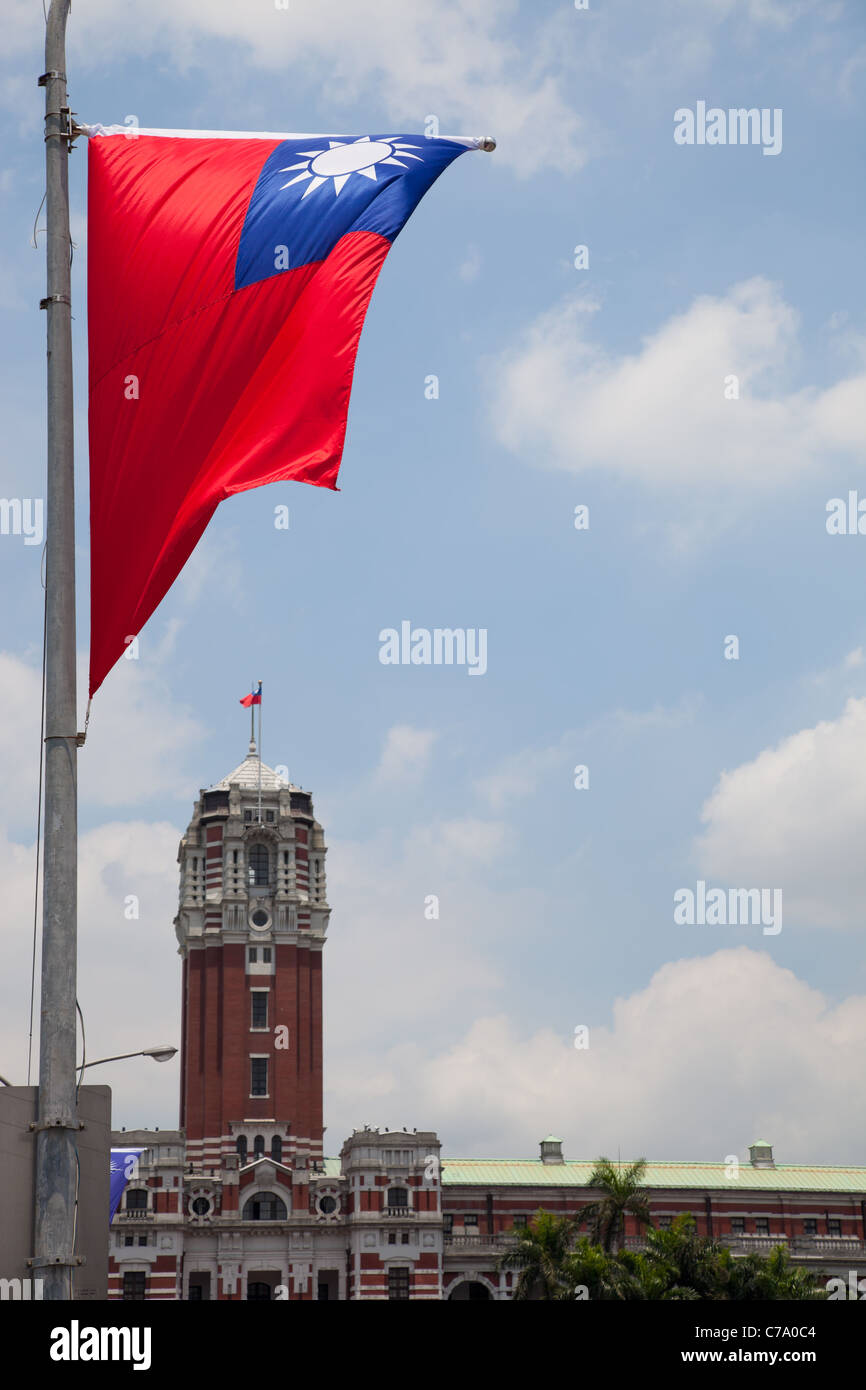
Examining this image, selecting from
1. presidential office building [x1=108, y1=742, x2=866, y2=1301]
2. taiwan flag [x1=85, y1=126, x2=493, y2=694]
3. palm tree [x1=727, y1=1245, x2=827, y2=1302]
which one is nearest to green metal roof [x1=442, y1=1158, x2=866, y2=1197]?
presidential office building [x1=108, y1=742, x2=866, y2=1301]

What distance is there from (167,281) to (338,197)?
179 centimetres

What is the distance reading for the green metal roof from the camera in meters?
107

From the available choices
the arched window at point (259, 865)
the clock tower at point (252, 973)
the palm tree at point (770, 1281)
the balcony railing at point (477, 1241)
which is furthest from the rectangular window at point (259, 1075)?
the palm tree at point (770, 1281)

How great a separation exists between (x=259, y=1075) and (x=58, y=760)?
3628 inches

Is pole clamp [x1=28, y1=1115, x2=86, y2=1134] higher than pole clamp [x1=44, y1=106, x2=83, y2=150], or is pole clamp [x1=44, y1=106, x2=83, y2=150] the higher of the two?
pole clamp [x1=44, y1=106, x2=83, y2=150]

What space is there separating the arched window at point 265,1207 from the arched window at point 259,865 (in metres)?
19.4

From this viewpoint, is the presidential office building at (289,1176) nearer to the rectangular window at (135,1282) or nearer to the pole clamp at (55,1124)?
the rectangular window at (135,1282)

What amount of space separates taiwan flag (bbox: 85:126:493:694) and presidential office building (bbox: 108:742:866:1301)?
83.5m

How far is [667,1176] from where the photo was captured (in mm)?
109812

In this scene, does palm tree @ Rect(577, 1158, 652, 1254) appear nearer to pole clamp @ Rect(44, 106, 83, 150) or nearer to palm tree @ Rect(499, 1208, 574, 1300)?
palm tree @ Rect(499, 1208, 574, 1300)

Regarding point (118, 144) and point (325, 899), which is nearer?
point (118, 144)

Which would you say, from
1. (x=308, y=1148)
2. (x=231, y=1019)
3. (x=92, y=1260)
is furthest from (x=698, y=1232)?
(x=92, y=1260)
